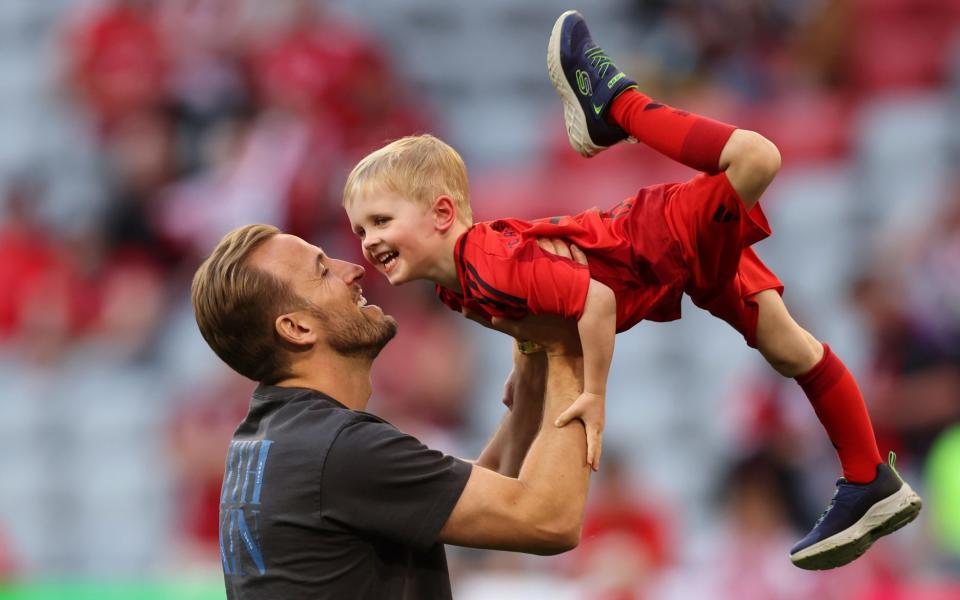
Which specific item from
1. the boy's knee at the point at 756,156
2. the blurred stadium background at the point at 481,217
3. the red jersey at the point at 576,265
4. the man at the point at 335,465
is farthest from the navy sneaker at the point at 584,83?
the blurred stadium background at the point at 481,217

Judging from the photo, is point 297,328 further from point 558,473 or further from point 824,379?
point 824,379

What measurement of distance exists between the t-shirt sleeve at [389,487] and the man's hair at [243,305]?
302 millimetres

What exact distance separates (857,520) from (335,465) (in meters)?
1.11

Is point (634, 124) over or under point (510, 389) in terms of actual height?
over

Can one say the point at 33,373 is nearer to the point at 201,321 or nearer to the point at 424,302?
the point at 424,302

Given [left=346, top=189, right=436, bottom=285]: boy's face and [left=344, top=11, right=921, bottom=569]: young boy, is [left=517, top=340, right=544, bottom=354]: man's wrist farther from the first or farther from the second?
[left=346, top=189, right=436, bottom=285]: boy's face

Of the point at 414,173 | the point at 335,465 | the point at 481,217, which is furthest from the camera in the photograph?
the point at 481,217

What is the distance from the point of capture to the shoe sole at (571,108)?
10.1 feet

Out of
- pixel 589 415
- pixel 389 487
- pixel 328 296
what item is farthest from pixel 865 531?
pixel 328 296

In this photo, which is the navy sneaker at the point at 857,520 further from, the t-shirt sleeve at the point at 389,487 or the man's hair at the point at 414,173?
the man's hair at the point at 414,173

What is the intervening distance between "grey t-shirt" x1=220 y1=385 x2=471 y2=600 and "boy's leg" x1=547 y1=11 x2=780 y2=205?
750 millimetres

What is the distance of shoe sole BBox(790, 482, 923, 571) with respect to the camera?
10.1 feet

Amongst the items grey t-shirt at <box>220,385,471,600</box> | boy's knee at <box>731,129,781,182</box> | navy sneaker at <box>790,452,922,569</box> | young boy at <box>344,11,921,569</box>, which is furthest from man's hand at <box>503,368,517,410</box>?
boy's knee at <box>731,129,781,182</box>

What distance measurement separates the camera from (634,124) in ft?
9.74
